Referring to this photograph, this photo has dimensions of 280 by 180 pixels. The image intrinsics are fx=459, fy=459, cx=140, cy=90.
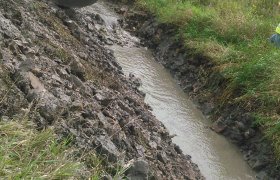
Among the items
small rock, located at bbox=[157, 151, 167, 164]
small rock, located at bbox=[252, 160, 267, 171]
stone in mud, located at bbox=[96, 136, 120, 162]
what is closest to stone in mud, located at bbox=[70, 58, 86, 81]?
small rock, located at bbox=[157, 151, 167, 164]

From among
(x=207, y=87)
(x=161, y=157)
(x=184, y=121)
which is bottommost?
(x=184, y=121)

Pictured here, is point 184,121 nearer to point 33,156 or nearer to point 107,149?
point 107,149

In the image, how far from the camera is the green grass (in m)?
3.22

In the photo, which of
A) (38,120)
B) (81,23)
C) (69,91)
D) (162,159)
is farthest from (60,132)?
(81,23)

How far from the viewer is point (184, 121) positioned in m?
8.63

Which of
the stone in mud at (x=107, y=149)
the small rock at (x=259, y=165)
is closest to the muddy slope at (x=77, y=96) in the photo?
the stone in mud at (x=107, y=149)

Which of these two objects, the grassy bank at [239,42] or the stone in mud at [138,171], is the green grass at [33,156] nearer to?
the stone in mud at [138,171]

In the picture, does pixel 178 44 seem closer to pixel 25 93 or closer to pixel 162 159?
pixel 162 159

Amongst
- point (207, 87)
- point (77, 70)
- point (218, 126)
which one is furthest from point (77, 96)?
point (207, 87)

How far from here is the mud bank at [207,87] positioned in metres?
7.73

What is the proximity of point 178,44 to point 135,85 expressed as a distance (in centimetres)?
250

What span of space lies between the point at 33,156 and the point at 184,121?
17.5 ft

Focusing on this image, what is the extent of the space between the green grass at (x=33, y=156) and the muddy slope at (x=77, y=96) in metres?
0.19

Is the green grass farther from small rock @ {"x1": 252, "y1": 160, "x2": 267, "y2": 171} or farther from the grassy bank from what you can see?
the grassy bank
